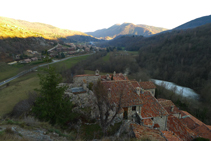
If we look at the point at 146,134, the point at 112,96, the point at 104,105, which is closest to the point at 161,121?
the point at 146,134

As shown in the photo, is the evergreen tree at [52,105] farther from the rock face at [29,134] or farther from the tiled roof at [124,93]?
the tiled roof at [124,93]

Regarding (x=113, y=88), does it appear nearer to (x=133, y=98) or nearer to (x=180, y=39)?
(x=133, y=98)

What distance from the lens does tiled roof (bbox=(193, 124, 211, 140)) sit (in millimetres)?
16522

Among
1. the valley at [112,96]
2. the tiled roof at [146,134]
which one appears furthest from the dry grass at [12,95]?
the tiled roof at [146,134]

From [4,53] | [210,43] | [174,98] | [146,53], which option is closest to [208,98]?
[174,98]

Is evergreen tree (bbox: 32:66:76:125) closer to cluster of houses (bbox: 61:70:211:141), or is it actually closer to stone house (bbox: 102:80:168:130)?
cluster of houses (bbox: 61:70:211:141)

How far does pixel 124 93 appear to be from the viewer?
14.4m

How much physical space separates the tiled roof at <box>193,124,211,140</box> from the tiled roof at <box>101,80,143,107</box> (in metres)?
12.4

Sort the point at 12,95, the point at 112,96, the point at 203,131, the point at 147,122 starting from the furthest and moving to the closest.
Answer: the point at 12,95, the point at 203,131, the point at 112,96, the point at 147,122

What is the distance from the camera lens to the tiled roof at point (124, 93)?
13.4 meters

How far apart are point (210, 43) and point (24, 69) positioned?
313 ft

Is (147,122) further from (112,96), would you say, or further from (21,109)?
(21,109)

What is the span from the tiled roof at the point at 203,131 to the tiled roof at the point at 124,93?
12447 mm

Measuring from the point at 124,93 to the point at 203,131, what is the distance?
15.1 m
